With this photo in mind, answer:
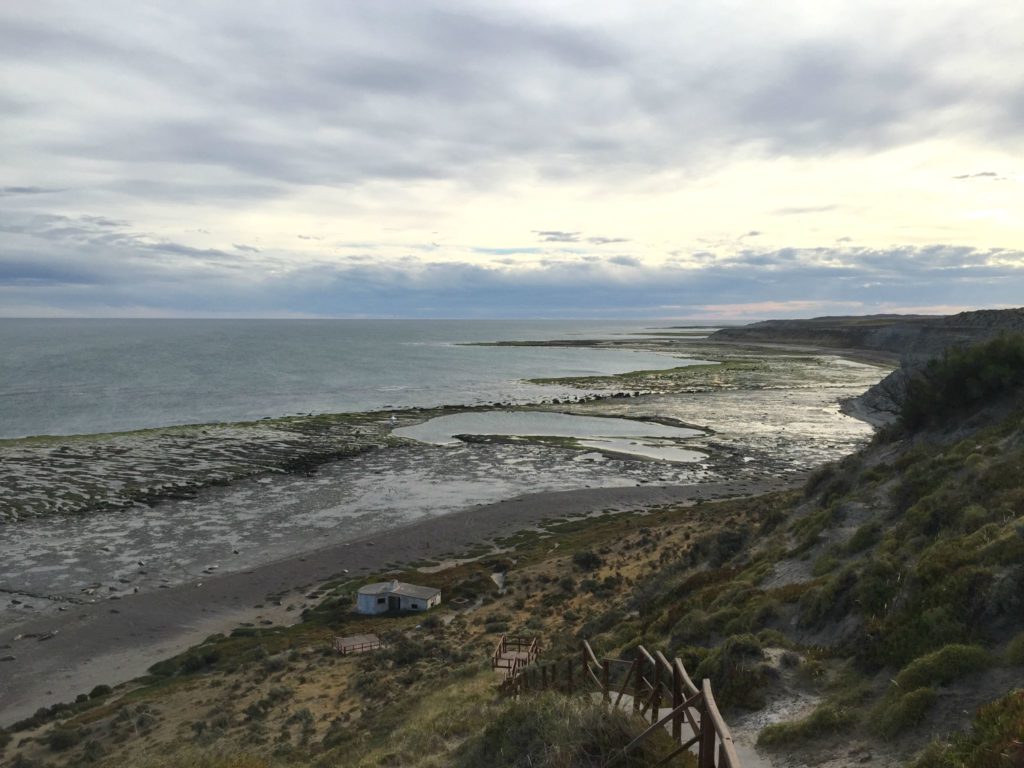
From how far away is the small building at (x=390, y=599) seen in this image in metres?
29.3

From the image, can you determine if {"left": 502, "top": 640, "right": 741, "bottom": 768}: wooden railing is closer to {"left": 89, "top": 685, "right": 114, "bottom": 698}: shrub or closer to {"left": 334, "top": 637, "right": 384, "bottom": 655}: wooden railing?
{"left": 334, "top": 637, "right": 384, "bottom": 655}: wooden railing

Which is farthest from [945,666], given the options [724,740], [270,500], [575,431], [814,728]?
[575,431]

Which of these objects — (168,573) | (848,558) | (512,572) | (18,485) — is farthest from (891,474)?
(18,485)

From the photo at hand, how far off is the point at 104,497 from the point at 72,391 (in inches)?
2599

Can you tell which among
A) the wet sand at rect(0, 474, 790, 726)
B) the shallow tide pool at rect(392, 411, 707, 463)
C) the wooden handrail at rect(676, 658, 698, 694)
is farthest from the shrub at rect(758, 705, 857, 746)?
the shallow tide pool at rect(392, 411, 707, 463)

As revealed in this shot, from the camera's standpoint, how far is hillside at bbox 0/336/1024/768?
9367 mm

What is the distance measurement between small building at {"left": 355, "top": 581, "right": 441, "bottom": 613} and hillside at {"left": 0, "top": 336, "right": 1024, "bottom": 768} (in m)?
1.04

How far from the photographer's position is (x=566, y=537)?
3841 cm

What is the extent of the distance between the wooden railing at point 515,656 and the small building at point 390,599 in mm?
7870

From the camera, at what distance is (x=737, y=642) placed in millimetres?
12727

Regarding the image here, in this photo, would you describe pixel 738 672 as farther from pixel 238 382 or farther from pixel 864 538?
pixel 238 382

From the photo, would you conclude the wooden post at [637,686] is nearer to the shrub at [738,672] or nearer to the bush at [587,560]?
the shrub at [738,672]

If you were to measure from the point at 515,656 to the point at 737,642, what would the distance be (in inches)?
345

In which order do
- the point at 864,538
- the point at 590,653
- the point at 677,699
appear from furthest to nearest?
the point at 864,538
the point at 590,653
the point at 677,699
